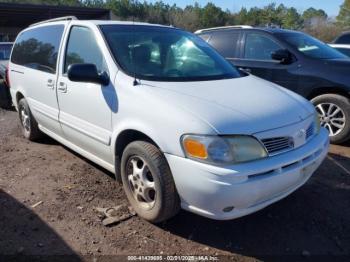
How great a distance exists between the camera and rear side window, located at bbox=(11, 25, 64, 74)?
451 cm

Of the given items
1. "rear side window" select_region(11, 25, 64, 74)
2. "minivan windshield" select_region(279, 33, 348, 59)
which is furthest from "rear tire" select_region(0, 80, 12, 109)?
"minivan windshield" select_region(279, 33, 348, 59)

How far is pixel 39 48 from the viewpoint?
16.3 feet

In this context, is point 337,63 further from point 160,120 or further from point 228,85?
point 160,120

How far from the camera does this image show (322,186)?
13.4 feet

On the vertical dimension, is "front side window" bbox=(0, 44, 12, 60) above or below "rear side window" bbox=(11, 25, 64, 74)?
below

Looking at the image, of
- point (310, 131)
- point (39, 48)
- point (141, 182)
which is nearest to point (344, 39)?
point (310, 131)

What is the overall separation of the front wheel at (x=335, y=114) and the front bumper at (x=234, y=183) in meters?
2.77

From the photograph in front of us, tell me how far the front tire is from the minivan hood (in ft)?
1.54

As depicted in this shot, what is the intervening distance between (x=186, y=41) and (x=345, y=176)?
7.91 feet

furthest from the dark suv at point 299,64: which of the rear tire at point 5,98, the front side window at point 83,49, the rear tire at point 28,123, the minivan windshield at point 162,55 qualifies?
the rear tire at point 5,98

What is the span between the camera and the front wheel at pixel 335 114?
5406 mm

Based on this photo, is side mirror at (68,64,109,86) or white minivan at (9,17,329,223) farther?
side mirror at (68,64,109,86)

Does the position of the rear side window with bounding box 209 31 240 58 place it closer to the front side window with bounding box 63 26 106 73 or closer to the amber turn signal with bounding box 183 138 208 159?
the front side window with bounding box 63 26 106 73

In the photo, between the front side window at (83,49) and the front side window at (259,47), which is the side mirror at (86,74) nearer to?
the front side window at (83,49)
